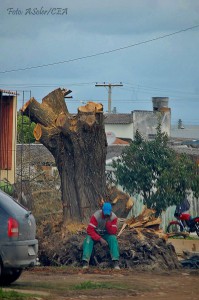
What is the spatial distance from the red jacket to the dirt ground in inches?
29.0

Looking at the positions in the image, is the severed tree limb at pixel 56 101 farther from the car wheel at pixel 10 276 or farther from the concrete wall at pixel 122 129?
the concrete wall at pixel 122 129

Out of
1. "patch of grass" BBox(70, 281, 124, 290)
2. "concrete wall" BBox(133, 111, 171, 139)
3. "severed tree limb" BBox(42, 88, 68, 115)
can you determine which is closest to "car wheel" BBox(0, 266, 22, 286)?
"patch of grass" BBox(70, 281, 124, 290)

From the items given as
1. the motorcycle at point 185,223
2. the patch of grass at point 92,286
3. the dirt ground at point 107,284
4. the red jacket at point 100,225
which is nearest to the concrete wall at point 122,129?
the motorcycle at point 185,223

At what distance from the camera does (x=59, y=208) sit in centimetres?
2248

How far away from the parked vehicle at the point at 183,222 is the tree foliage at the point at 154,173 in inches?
34.8

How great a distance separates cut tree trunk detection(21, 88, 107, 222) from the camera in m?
19.2

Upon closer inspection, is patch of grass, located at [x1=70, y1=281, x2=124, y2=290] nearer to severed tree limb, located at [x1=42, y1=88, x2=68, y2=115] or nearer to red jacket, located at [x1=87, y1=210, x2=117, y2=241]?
red jacket, located at [x1=87, y1=210, x2=117, y2=241]

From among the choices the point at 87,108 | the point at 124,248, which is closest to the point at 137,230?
the point at 124,248

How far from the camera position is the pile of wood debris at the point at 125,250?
18250mm

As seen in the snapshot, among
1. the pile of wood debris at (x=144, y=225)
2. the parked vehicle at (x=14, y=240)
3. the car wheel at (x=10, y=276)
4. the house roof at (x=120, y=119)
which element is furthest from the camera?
the house roof at (x=120, y=119)

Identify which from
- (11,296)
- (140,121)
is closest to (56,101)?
(11,296)

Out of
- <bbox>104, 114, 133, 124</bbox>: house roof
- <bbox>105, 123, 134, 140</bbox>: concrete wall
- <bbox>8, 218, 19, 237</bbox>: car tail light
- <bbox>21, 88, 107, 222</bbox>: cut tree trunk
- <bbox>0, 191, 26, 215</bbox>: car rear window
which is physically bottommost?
<bbox>8, 218, 19, 237</bbox>: car tail light

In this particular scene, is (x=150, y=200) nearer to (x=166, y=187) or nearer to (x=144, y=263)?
(x=166, y=187)

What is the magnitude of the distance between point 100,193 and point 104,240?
7.41 feet
